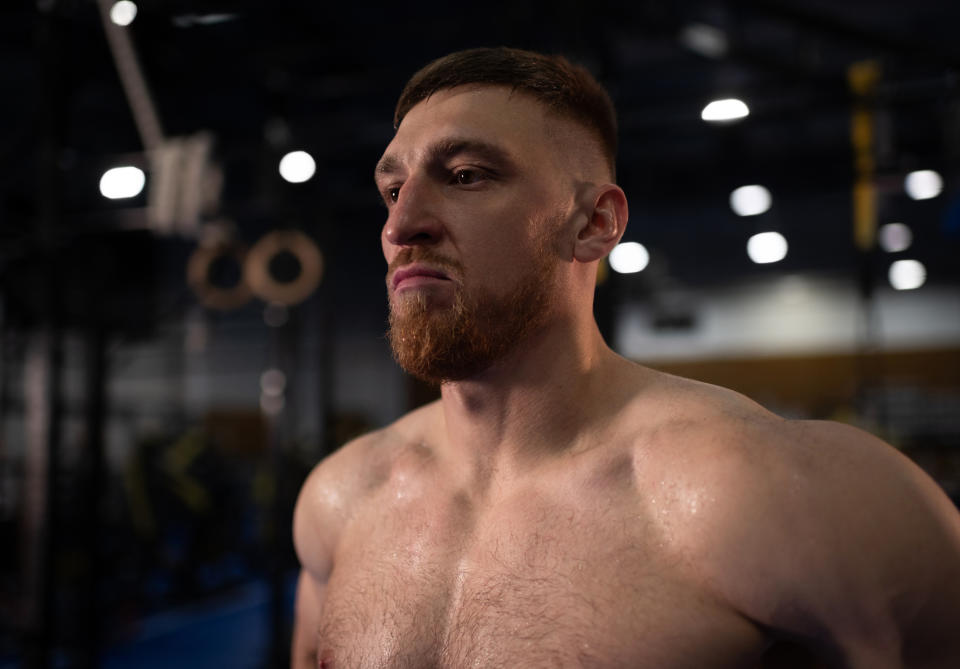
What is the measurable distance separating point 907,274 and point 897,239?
0.71m

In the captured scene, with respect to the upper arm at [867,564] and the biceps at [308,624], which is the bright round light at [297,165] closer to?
the biceps at [308,624]

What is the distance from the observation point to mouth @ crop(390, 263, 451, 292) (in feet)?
3.66

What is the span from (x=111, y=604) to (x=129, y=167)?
3806 millimetres

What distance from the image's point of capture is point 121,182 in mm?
3217

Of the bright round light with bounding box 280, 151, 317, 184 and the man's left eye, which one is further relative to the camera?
the bright round light with bounding box 280, 151, 317, 184

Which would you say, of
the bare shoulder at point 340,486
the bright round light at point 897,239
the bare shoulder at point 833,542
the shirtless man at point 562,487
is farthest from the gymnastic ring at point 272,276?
the bright round light at point 897,239

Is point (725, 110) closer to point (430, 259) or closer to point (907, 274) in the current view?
point (430, 259)

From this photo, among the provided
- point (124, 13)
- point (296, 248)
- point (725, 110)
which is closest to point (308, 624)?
point (725, 110)

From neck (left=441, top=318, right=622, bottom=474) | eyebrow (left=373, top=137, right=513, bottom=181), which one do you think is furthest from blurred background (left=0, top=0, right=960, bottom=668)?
eyebrow (left=373, top=137, right=513, bottom=181)

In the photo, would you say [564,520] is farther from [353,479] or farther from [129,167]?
[129,167]

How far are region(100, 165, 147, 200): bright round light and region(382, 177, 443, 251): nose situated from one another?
92.4 inches

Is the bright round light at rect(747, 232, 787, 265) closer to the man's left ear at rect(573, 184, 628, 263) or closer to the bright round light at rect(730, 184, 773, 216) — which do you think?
the bright round light at rect(730, 184, 773, 216)

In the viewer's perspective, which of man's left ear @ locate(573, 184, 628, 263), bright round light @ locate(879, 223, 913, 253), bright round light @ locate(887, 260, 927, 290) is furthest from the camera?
bright round light @ locate(887, 260, 927, 290)

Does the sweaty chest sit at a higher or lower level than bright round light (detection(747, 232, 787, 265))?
lower
